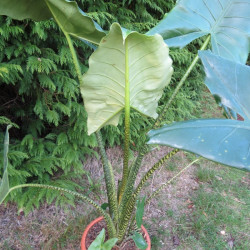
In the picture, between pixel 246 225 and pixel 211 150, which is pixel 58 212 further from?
pixel 211 150

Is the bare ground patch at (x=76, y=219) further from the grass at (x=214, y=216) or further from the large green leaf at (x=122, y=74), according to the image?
A: the large green leaf at (x=122, y=74)

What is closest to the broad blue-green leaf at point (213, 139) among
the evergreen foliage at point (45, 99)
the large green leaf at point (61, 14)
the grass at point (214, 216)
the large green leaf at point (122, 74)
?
the large green leaf at point (122, 74)

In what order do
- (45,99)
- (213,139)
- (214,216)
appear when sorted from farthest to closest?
Result: (214,216) → (45,99) → (213,139)

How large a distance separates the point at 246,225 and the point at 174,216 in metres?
0.49

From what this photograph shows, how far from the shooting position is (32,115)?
67.2 inches

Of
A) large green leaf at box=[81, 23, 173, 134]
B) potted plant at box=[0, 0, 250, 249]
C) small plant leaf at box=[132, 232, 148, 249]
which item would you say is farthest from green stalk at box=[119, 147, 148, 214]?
large green leaf at box=[81, 23, 173, 134]

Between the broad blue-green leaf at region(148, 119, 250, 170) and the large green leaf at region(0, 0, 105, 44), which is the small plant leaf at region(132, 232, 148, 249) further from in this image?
the large green leaf at region(0, 0, 105, 44)

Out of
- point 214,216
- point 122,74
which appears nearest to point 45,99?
point 122,74

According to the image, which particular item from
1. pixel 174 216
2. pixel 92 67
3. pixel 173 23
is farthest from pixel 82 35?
pixel 174 216

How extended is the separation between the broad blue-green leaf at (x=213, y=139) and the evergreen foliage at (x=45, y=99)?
101 centimetres

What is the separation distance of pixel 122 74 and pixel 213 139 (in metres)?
0.39

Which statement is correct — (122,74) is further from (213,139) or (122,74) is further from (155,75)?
(213,139)

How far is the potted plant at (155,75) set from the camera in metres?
0.49

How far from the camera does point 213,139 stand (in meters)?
0.48
